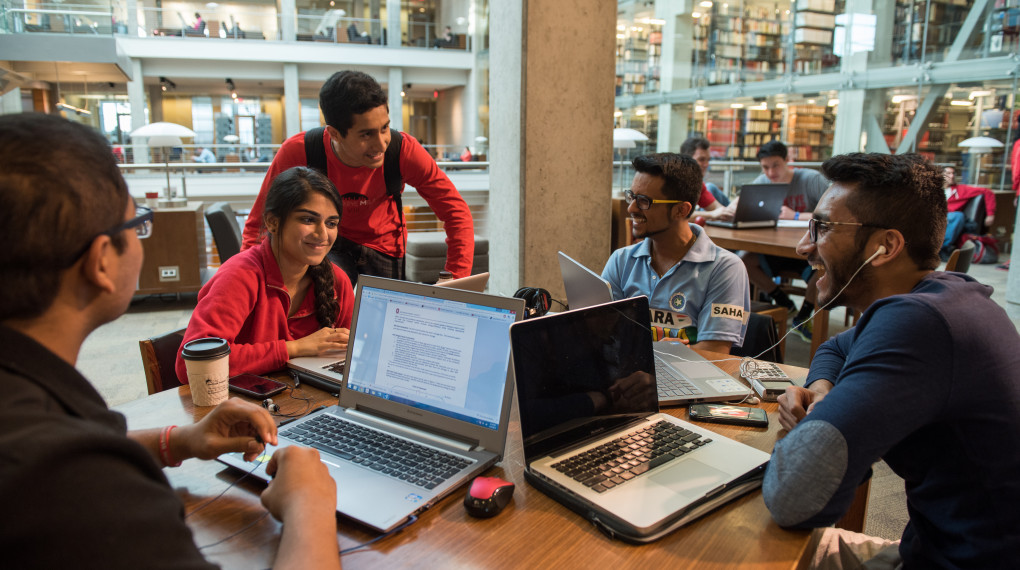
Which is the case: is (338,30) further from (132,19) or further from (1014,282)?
(1014,282)

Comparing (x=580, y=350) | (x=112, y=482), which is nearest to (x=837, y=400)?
(x=580, y=350)

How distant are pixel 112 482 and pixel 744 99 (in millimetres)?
12669

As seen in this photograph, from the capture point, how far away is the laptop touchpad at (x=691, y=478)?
1.06 metres

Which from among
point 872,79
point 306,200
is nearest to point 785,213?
point 306,200

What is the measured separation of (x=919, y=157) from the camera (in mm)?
1323

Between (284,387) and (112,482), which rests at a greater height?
(112,482)

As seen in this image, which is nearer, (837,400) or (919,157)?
(837,400)

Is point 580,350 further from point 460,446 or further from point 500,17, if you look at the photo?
point 500,17

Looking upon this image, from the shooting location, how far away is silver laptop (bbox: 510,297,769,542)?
103cm

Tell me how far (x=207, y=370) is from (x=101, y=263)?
0.80 meters

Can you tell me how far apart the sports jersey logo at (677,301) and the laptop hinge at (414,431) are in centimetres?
126

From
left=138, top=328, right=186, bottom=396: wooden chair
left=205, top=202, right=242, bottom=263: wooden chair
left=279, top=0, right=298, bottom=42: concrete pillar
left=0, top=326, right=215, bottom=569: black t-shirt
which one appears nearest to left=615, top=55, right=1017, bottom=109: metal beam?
left=205, top=202, right=242, bottom=263: wooden chair

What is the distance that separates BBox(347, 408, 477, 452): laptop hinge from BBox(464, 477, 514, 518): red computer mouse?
14 centimetres

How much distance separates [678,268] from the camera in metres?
2.26
